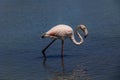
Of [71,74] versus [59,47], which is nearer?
[71,74]

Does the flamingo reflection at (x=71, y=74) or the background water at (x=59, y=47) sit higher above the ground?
the background water at (x=59, y=47)

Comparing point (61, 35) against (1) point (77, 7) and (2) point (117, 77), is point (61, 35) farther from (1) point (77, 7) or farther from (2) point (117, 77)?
(1) point (77, 7)

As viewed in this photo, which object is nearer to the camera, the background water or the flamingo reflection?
the flamingo reflection

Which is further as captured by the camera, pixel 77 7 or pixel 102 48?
pixel 77 7

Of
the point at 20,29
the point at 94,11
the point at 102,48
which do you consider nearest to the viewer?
the point at 102,48

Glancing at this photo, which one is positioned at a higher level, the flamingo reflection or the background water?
the background water

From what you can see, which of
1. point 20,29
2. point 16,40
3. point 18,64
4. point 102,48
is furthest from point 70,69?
point 20,29

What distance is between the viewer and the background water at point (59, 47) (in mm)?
12138

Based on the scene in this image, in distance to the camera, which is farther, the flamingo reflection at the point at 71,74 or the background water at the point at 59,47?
the background water at the point at 59,47

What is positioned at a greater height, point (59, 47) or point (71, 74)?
point (59, 47)

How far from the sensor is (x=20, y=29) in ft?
65.0

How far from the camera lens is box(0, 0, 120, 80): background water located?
1214cm

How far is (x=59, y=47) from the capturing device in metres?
15.3

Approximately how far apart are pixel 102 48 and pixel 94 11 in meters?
10.8
